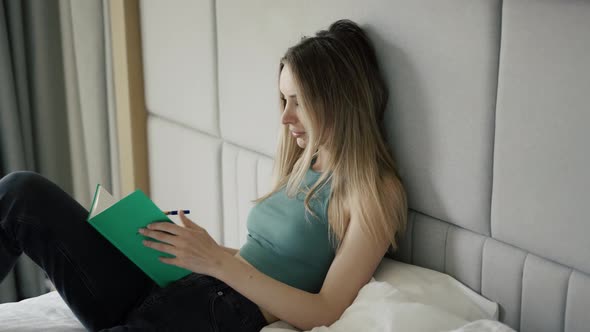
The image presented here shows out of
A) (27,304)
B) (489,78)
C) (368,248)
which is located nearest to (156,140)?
(27,304)

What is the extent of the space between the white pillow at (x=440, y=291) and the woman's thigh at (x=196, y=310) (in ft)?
0.88

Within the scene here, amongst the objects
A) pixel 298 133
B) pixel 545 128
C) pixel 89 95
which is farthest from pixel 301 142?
pixel 89 95

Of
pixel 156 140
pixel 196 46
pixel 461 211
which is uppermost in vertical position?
pixel 196 46

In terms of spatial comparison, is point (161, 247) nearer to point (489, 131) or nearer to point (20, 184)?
point (20, 184)

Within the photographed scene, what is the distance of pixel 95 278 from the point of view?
140cm

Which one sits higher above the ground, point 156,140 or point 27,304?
point 156,140

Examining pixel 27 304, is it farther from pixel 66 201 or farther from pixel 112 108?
pixel 112 108

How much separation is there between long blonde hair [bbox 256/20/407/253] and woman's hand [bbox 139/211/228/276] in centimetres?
25

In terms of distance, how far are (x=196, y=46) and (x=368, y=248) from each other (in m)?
1.00

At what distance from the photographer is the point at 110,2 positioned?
2467 mm

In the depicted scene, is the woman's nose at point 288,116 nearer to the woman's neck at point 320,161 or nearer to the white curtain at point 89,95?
the woman's neck at point 320,161

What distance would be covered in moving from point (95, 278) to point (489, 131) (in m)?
0.82

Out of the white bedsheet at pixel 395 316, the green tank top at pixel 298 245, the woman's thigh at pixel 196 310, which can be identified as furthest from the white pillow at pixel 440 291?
the woman's thigh at pixel 196 310

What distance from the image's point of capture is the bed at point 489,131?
1.02 metres
